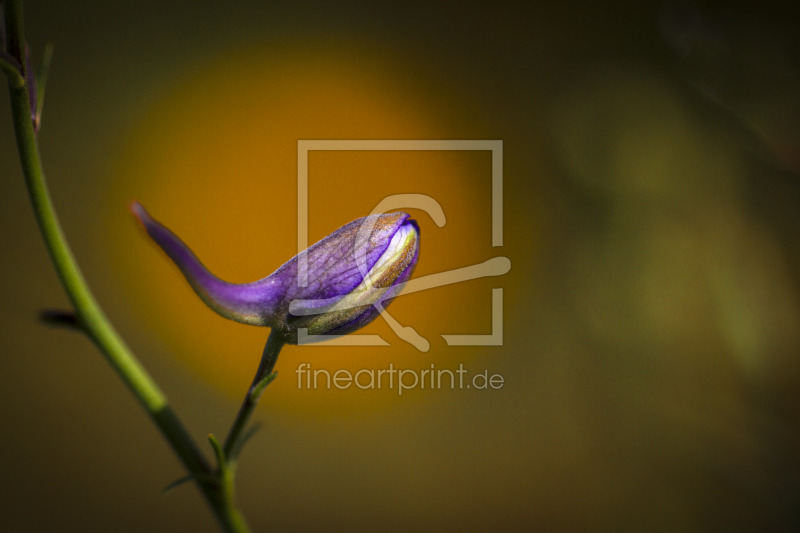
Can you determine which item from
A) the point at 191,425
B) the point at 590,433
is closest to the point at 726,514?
the point at 590,433

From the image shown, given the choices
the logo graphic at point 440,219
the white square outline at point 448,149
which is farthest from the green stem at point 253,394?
the white square outline at point 448,149

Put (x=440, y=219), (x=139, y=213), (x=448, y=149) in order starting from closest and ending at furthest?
(x=139, y=213) < (x=440, y=219) < (x=448, y=149)

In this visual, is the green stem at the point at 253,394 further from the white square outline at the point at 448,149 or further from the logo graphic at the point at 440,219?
the white square outline at the point at 448,149

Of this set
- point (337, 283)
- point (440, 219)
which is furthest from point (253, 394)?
point (440, 219)

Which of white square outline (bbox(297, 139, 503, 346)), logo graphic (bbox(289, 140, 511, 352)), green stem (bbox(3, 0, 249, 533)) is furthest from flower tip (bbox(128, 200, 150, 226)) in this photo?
white square outline (bbox(297, 139, 503, 346))

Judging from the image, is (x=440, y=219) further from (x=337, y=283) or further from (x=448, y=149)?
(x=337, y=283)

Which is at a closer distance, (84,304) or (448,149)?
(84,304)

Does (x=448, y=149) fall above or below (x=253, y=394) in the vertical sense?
above
